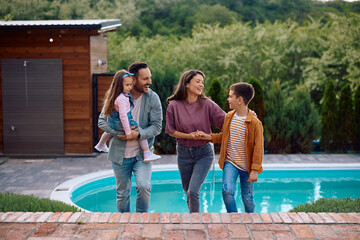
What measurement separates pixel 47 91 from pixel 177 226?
6163 millimetres

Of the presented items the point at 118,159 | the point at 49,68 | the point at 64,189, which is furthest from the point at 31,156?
the point at 118,159

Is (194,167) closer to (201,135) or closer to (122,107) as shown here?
(201,135)

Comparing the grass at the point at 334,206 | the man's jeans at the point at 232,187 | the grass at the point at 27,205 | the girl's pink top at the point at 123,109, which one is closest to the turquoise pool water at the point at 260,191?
the grass at the point at 27,205

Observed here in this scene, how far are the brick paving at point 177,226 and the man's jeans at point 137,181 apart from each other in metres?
0.25

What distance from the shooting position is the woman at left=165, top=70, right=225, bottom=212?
4.21m

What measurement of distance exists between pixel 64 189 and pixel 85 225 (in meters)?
2.74

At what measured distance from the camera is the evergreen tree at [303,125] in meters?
9.62

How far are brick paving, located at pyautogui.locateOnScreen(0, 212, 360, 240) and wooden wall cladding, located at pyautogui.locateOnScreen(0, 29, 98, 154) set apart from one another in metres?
5.07

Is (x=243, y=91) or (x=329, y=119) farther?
(x=329, y=119)

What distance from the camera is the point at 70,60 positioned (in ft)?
28.6

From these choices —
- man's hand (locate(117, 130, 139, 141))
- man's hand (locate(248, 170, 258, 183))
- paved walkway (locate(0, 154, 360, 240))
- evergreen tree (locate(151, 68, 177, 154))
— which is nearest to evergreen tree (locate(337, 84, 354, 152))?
evergreen tree (locate(151, 68, 177, 154))

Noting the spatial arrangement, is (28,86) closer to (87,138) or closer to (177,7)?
(87,138)

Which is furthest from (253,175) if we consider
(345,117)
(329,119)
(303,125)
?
(345,117)

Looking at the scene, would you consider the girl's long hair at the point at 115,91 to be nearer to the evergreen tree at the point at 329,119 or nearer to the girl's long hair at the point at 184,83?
the girl's long hair at the point at 184,83
